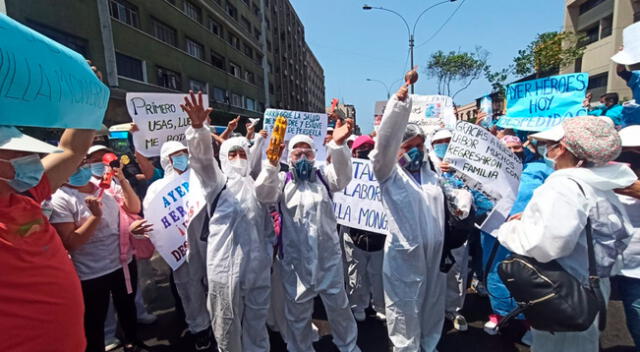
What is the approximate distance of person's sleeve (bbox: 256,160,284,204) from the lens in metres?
2.27

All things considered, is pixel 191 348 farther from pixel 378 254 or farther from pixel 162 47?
pixel 162 47

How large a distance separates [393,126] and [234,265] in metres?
1.50

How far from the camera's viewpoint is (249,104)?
99.9 ft

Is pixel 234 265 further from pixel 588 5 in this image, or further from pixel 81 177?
pixel 588 5

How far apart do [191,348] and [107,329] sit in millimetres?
840

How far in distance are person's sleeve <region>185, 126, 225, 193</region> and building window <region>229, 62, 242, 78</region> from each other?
2695 cm

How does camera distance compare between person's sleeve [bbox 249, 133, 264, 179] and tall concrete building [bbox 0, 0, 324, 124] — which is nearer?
person's sleeve [bbox 249, 133, 264, 179]

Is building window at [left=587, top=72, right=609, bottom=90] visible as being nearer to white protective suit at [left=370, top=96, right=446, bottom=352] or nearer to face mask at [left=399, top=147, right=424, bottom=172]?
face mask at [left=399, top=147, right=424, bottom=172]

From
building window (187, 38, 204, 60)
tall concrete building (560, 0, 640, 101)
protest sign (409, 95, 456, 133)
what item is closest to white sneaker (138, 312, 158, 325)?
protest sign (409, 95, 456, 133)

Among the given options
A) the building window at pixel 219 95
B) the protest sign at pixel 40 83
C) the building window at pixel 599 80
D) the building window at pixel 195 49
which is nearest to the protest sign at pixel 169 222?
the protest sign at pixel 40 83

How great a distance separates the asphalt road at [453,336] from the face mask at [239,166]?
1618 mm

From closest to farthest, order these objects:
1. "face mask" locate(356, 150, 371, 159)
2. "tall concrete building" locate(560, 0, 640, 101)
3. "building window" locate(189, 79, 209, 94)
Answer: "face mask" locate(356, 150, 371, 159), "tall concrete building" locate(560, 0, 640, 101), "building window" locate(189, 79, 209, 94)

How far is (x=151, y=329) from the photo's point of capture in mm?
3131

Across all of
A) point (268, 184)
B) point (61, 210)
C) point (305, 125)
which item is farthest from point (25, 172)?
point (305, 125)
